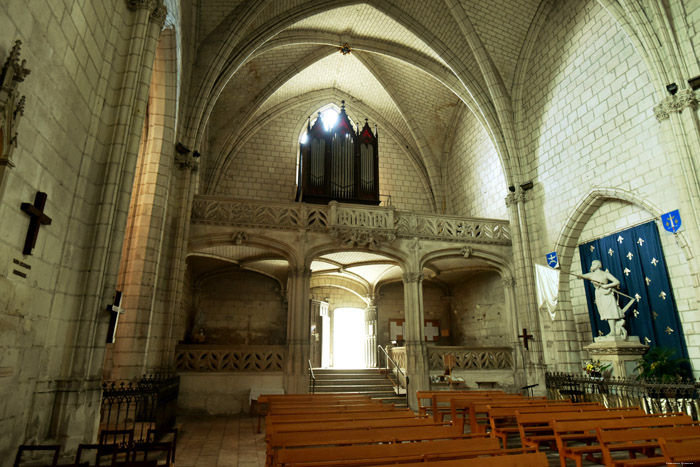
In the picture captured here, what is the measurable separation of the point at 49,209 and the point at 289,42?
487 inches

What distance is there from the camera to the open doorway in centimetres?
1961

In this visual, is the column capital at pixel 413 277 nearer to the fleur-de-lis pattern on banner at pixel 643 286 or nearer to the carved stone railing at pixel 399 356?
the carved stone railing at pixel 399 356

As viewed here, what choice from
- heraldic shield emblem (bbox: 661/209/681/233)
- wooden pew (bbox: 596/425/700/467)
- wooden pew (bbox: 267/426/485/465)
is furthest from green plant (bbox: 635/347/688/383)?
wooden pew (bbox: 267/426/485/465)

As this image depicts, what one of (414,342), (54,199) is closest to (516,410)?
(54,199)

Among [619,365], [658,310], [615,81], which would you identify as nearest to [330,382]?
[619,365]

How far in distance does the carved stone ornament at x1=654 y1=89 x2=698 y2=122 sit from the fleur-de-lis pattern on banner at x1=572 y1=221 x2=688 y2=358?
2.47 metres

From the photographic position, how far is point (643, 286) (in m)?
10.5

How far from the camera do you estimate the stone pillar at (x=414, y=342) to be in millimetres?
12836

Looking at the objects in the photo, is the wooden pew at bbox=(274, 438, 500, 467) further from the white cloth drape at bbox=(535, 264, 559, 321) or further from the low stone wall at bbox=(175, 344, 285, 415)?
the white cloth drape at bbox=(535, 264, 559, 321)

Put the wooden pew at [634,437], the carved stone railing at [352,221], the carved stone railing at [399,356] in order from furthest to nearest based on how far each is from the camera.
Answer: the carved stone railing at [399,356] → the carved stone railing at [352,221] → the wooden pew at [634,437]

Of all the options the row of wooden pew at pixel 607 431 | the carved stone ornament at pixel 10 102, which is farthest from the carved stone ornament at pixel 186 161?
the row of wooden pew at pixel 607 431

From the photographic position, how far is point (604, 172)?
11.5 m

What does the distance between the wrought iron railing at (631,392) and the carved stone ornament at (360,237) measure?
5995 mm

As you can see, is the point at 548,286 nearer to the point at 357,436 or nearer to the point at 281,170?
the point at 357,436
